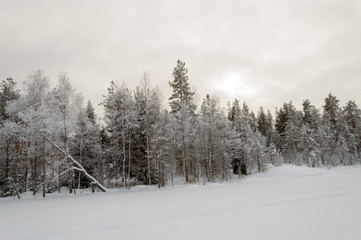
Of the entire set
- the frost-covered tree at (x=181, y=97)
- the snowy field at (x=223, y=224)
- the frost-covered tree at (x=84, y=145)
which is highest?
the frost-covered tree at (x=181, y=97)

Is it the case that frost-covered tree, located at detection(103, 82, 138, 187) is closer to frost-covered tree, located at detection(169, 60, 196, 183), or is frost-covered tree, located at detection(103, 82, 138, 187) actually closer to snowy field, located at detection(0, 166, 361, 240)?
frost-covered tree, located at detection(169, 60, 196, 183)

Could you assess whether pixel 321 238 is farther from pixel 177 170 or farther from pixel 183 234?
pixel 177 170

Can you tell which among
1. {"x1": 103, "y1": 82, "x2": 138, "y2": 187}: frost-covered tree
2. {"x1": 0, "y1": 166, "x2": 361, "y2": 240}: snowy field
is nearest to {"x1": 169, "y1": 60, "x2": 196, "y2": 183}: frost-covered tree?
{"x1": 103, "y1": 82, "x2": 138, "y2": 187}: frost-covered tree

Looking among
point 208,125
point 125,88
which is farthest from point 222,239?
point 208,125

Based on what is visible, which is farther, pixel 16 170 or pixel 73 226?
pixel 16 170

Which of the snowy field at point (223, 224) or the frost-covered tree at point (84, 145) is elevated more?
the frost-covered tree at point (84, 145)

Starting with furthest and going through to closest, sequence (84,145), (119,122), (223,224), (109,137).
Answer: (109,137)
(84,145)
(119,122)
(223,224)

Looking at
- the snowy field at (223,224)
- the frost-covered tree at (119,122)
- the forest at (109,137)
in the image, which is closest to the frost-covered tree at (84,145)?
the forest at (109,137)

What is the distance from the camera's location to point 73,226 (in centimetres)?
564

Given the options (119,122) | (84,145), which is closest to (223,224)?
(119,122)

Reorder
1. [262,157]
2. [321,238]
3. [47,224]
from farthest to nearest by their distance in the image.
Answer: [262,157] → [47,224] → [321,238]

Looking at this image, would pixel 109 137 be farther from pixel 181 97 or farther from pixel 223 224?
pixel 223 224

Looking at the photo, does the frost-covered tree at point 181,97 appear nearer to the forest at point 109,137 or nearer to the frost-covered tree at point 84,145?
the forest at point 109,137

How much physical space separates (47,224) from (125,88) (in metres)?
20.2
